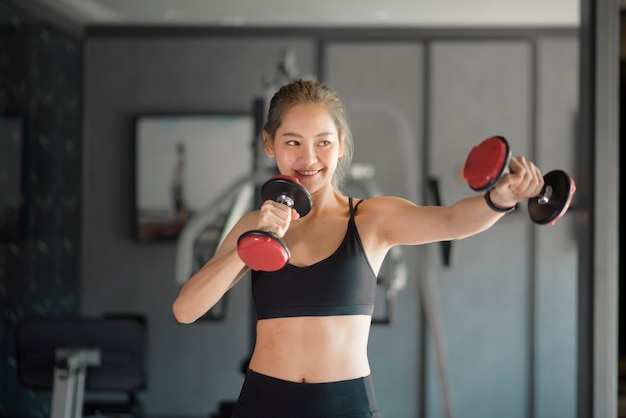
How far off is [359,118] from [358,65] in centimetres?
32

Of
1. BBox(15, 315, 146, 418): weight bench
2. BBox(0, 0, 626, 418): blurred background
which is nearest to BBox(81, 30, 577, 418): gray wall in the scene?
BBox(0, 0, 626, 418): blurred background

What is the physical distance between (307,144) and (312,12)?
10.3 feet

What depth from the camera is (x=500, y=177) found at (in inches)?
44.3

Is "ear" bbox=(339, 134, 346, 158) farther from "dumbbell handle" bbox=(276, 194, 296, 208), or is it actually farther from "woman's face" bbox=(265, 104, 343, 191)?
"dumbbell handle" bbox=(276, 194, 296, 208)

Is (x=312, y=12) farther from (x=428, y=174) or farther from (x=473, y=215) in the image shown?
(x=473, y=215)

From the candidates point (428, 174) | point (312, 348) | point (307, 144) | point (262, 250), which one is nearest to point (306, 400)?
point (312, 348)

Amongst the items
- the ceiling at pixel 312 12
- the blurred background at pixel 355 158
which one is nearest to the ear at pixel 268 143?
the ceiling at pixel 312 12

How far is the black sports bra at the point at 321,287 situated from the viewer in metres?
1.31

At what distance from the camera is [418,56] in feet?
15.1

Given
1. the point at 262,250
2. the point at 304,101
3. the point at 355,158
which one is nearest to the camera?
the point at 262,250

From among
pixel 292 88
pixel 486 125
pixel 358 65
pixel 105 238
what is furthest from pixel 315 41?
pixel 292 88

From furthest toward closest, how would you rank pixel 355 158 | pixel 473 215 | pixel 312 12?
1. pixel 355 158
2. pixel 312 12
3. pixel 473 215

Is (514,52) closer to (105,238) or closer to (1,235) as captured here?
(105,238)

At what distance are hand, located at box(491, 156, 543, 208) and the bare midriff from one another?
343mm
